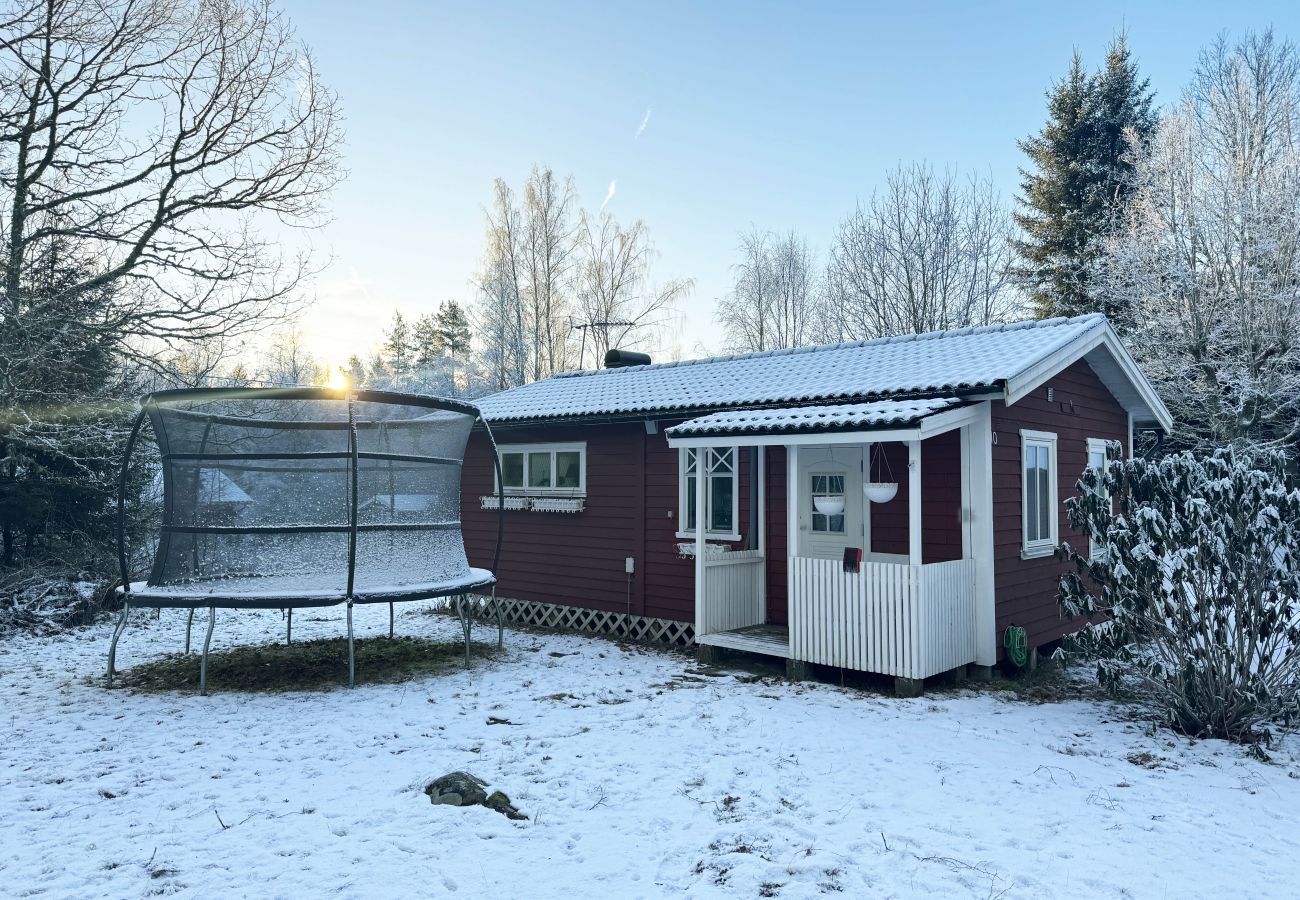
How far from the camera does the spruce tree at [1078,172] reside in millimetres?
21703

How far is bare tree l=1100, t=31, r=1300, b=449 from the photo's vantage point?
54.7 feet

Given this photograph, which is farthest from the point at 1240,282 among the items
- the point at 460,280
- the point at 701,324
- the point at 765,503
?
the point at 460,280

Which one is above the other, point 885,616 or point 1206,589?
point 1206,589

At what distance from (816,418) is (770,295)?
77.4ft

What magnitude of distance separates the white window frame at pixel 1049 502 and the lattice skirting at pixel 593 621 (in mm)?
3922

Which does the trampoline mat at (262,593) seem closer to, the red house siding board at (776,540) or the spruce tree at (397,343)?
the red house siding board at (776,540)

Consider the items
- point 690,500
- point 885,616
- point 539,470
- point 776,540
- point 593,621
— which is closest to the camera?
point 885,616

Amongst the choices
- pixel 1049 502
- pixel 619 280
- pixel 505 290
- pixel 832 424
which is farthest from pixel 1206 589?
pixel 505 290

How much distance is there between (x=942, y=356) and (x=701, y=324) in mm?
21741

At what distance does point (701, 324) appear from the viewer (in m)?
30.7

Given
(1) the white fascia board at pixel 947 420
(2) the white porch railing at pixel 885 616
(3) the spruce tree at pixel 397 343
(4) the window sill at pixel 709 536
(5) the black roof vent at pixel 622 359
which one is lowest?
(2) the white porch railing at pixel 885 616

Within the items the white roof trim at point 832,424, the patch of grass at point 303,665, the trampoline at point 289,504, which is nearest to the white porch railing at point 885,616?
the white roof trim at point 832,424

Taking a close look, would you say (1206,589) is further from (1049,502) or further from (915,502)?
(1049,502)

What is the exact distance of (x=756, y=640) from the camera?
840cm
